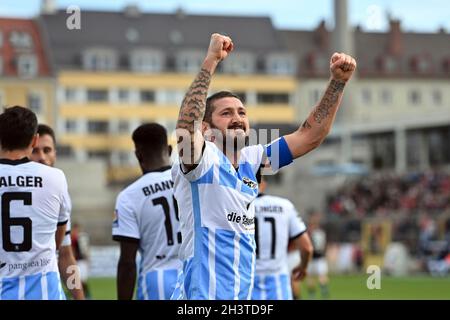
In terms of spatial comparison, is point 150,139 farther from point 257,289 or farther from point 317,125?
point 257,289

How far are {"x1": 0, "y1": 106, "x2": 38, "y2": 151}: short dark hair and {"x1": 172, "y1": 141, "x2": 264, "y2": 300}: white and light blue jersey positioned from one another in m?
1.13

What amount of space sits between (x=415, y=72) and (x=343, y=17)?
1153 inches

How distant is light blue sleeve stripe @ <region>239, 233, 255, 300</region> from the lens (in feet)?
21.4

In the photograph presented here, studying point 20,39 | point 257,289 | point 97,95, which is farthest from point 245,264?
point 97,95

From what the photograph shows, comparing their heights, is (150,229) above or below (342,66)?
below

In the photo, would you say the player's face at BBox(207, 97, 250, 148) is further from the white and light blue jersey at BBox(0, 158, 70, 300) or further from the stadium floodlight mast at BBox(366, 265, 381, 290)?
the stadium floodlight mast at BBox(366, 265, 381, 290)

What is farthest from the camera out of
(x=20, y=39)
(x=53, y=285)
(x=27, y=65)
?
(x=20, y=39)

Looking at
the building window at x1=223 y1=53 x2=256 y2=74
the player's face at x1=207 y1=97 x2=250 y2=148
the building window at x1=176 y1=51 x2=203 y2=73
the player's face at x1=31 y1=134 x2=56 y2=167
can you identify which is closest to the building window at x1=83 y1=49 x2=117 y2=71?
the building window at x1=176 y1=51 x2=203 y2=73

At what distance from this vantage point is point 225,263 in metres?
6.48

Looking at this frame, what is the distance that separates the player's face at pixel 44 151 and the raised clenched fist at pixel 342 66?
3.43 m

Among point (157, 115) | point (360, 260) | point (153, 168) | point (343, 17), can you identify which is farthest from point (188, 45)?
point (153, 168)

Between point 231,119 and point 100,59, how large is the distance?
281 feet

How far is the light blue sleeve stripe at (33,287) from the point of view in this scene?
721cm

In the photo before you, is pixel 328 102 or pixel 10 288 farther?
pixel 10 288
